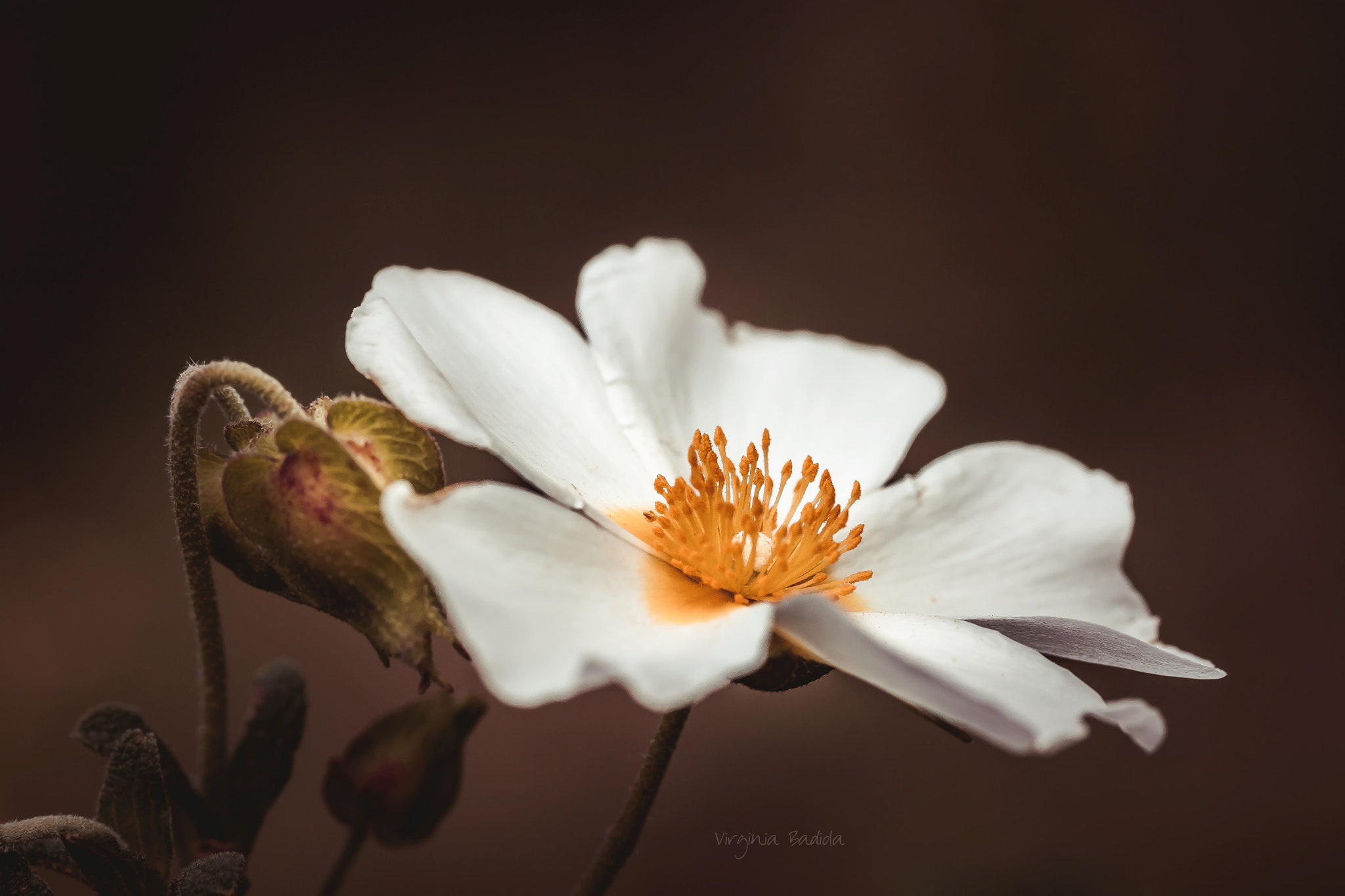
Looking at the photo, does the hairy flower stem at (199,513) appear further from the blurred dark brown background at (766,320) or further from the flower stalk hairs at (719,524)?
the blurred dark brown background at (766,320)

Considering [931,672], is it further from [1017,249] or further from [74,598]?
[1017,249]

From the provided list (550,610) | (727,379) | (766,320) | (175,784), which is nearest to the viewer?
(550,610)

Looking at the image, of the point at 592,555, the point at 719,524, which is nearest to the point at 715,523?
the point at 719,524

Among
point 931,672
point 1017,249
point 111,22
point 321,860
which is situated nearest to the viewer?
point 931,672

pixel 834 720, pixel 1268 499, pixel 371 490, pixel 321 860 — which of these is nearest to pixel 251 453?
pixel 371 490

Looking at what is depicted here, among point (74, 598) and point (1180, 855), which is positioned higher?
point (74, 598)

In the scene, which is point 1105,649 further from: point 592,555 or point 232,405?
point 232,405

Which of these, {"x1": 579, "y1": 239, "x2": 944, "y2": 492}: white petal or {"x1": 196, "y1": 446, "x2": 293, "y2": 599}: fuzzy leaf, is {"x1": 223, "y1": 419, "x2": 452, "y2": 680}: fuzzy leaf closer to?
{"x1": 196, "y1": 446, "x2": 293, "y2": 599}: fuzzy leaf
